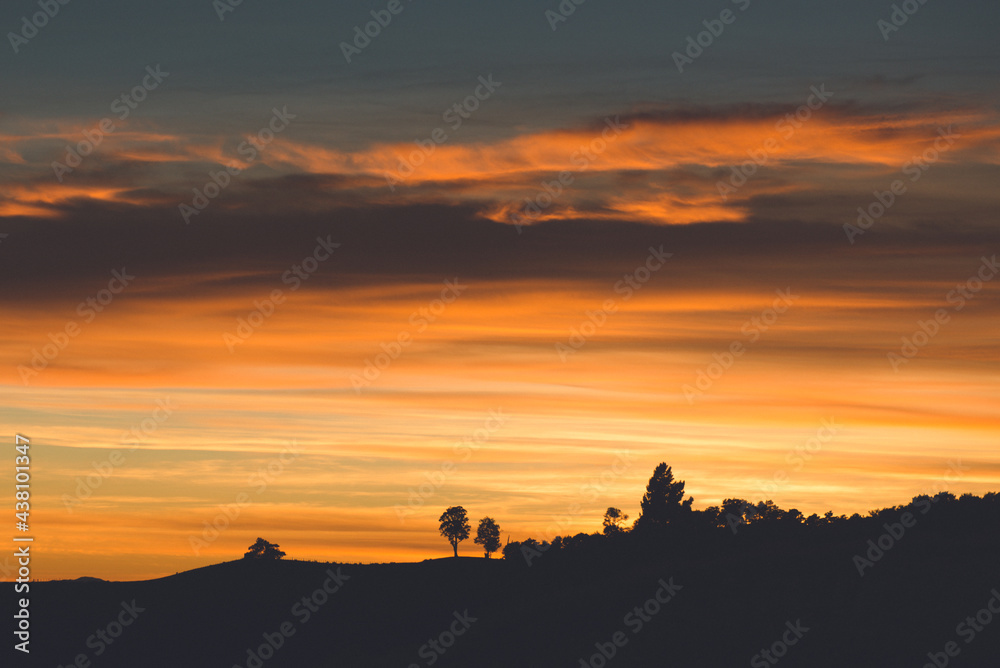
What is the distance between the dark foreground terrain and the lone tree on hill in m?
44.9

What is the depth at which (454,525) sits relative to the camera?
166 metres

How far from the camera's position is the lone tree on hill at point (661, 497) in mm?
153125

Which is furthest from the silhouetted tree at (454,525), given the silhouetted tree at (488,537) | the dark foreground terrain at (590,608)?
the dark foreground terrain at (590,608)

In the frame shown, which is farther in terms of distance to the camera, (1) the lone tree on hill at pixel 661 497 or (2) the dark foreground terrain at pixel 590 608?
(1) the lone tree on hill at pixel 661 497

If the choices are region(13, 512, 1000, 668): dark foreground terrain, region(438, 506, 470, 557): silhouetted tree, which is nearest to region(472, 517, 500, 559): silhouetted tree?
region(438, 506, 470, 557): silhouetted tree

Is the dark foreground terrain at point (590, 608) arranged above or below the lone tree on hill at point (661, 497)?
below

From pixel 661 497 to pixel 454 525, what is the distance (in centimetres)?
3697

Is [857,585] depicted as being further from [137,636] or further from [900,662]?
[137,636]

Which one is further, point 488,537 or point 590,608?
point 488,537

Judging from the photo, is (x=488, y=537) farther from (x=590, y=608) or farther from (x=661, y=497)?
(x=590, y=608)

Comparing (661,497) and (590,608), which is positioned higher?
(661,497)

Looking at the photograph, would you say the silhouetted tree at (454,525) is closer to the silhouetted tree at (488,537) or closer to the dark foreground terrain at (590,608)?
the silhouetted tree at (488,537)

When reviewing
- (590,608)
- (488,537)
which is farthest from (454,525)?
(590,608)

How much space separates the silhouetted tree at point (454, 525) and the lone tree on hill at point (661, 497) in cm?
3161
